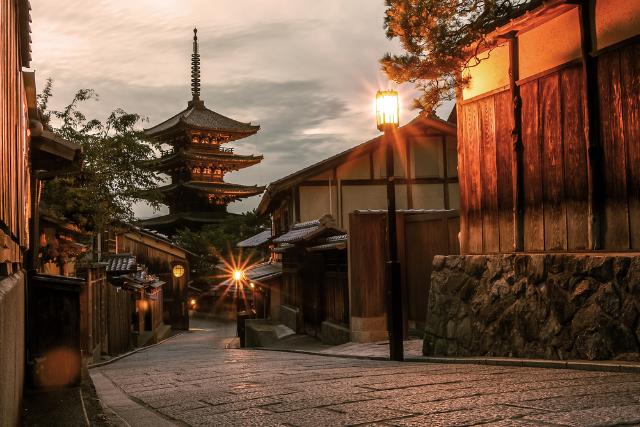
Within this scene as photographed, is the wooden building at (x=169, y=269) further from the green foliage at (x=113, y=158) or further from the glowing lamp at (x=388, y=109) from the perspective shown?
the glowing lamp at (x=388, y=109)

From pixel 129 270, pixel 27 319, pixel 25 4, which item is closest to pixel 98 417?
pixel 27 319

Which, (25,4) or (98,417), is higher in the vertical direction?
(25,4)

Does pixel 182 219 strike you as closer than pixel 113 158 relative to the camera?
No

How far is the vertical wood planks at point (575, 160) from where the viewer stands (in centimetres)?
1020

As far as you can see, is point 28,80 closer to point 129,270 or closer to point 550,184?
point 550,184

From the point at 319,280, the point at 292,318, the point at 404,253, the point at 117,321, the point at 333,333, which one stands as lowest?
the point at 292,318

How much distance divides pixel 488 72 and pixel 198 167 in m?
49.3

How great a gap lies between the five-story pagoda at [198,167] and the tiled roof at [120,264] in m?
28.3

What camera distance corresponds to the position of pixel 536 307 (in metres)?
10.5

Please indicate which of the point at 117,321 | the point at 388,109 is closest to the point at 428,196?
the point at 117,321

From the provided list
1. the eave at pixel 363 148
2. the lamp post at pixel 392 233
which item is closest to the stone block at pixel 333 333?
the lamp post at pixel 392 233

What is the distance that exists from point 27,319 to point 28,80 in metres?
4.75

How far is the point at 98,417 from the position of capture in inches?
258

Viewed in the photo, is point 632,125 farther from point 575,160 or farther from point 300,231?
point 300,231
